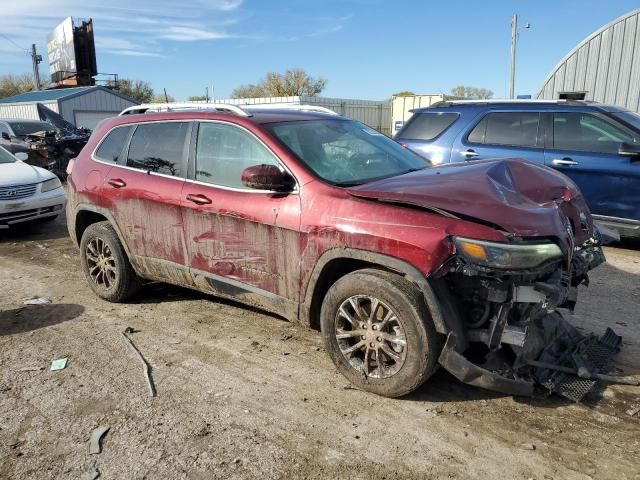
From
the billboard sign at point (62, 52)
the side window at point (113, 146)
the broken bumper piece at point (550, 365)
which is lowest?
the broken bumper piece at point (550, 365)

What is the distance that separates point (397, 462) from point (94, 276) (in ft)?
12.3

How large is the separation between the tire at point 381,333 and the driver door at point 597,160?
4.60 metres

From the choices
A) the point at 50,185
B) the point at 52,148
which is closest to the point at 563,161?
the point at 50,185

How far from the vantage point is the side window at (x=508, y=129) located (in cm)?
697

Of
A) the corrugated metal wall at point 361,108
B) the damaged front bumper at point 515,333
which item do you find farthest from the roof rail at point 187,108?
the corrugated metal wall at point 361,108

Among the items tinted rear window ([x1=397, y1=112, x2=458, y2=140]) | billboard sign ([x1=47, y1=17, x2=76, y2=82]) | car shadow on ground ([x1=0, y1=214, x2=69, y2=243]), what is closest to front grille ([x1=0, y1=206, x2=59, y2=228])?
car shadow on ground ([x1=0, y1=214, x2=69, y2=243])

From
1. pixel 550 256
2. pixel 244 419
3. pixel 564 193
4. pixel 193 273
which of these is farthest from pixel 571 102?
pixel 244 419

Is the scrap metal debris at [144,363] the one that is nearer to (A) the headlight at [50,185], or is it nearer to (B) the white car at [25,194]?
(B) the white car at [25,194]

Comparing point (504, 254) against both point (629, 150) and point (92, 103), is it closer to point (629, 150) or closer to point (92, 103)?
point (629, 150)

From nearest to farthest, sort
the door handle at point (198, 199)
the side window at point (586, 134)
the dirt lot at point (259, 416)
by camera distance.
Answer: the dirt lot at point (259, 416) → the door handle at point (198, 199) → the side window at point (586, 134)

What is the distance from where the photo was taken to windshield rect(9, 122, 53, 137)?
15837 mm

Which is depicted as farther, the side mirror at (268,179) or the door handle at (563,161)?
the door handle at (563,161)

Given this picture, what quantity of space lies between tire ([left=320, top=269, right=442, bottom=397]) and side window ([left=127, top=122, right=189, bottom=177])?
1871mm

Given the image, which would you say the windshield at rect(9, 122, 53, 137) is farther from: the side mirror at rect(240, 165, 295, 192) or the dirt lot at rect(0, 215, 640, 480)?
the side mirror at rect(240, 165, 295, 192)
